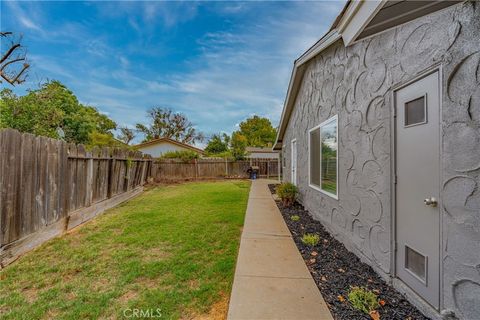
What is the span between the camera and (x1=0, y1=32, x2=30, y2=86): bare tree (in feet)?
33.9

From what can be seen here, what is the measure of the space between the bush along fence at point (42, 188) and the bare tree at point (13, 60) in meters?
9.40

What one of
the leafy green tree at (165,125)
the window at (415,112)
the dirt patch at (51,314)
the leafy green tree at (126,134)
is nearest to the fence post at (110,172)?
the dirt patch at (51,314)

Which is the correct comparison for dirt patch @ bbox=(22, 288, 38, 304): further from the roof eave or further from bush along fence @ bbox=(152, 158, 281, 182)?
bush along fence @ bbox=(152, 158, 281, 182)

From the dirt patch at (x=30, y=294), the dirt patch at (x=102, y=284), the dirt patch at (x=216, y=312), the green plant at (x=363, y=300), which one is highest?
the green plant at (x=363, y=300)

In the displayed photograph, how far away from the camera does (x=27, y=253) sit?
353 cm

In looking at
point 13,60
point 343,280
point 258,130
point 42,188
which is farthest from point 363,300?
point 258,130

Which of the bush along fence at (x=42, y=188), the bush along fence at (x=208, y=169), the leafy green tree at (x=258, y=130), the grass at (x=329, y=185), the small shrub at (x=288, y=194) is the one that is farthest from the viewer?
the leafy green tree at (x=258, y=130)

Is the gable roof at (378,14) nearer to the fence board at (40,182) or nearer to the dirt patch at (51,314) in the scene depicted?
Answer: the dirt patch at (51,314)

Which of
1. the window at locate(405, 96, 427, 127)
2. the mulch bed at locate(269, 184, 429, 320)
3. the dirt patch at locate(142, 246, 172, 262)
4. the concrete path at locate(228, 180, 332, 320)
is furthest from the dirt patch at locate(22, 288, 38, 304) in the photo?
the window at locate(405, 96, 427, 127)

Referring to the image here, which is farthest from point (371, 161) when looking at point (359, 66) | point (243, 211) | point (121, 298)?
point (243, 211)

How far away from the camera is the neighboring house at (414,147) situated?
5.54 ft

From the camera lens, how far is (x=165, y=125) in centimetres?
3681

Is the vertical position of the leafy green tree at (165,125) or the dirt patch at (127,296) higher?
the leafy green tree at (165,125)

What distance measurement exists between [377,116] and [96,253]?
4.80 m
